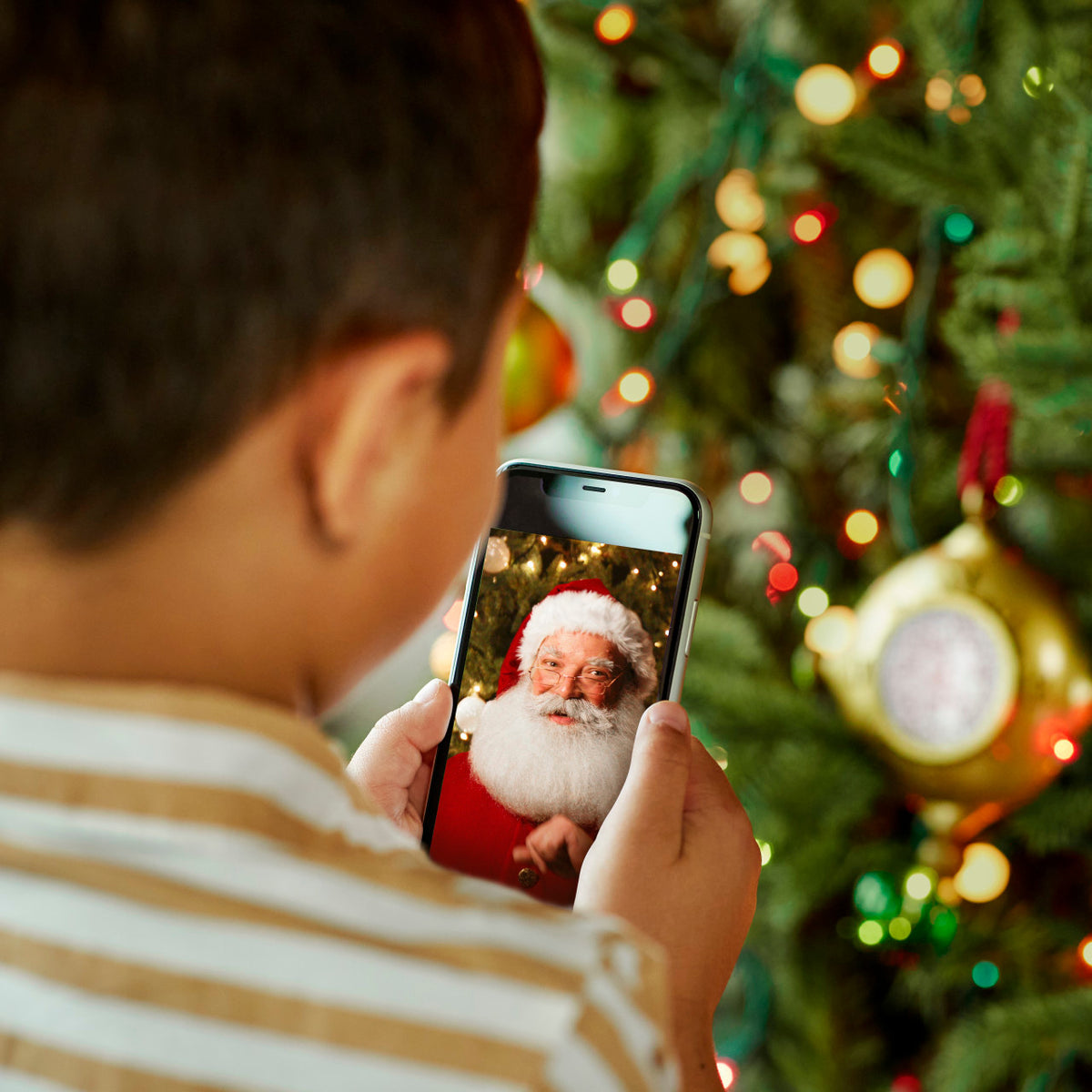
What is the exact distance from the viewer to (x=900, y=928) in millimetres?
783

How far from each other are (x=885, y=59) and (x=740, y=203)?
14cm

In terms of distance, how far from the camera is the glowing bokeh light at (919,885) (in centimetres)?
77

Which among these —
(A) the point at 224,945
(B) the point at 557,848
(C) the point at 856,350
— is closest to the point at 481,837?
(B) the point at 557,848

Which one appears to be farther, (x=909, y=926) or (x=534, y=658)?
(x=909, y=926)

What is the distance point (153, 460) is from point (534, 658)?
0.29 metres

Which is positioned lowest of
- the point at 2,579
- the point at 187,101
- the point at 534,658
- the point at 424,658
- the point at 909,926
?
the point at 424,658

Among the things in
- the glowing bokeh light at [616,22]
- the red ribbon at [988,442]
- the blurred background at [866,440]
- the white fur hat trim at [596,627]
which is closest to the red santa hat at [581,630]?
the white fur hat trim at [596,627]

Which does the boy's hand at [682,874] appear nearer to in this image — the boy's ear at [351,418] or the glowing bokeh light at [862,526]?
the boy's ear at [351,418]

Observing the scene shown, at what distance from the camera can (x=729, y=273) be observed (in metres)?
0.92

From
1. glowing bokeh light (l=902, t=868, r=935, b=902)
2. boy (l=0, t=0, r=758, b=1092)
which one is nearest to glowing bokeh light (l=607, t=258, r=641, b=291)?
glowing bokeh light (l=902, t=868, r=935, b=902)

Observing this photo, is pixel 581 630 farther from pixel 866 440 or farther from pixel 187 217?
pixel 866 440

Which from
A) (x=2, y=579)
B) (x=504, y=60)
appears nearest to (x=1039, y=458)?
(x=504, y=60)

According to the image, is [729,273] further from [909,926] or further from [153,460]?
[153,460]

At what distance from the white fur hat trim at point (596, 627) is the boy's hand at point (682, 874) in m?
0.05
